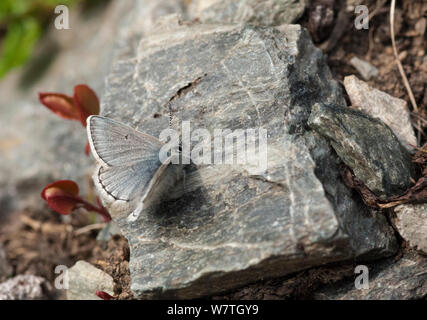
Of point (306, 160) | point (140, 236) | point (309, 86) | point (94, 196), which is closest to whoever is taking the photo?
point (306, 160)

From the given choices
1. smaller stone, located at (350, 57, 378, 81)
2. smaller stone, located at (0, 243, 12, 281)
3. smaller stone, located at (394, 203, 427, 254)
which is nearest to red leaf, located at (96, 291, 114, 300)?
smaller stone, located at (0, 243, 12, 281)

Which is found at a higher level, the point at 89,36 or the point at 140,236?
the point at 89,36

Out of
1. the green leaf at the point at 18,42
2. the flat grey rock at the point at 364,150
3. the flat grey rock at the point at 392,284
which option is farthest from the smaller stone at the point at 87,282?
the green leaf at the point at 18,42

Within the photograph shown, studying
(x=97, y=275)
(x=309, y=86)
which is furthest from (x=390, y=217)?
(x=97, y=275)

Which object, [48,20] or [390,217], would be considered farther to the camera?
[48,20]

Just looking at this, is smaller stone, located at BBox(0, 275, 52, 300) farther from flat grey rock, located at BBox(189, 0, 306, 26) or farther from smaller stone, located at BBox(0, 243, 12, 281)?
flat grey rock, located at BBox(189, 0, 306, 26)

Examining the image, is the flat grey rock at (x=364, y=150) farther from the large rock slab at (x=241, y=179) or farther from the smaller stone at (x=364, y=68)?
the smaller stone at (x=364, y=68)

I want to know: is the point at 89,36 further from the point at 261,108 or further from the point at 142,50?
the point at 261,108

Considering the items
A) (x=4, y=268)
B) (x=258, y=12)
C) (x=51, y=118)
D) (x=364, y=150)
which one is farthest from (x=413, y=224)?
(x=51, y=118)
